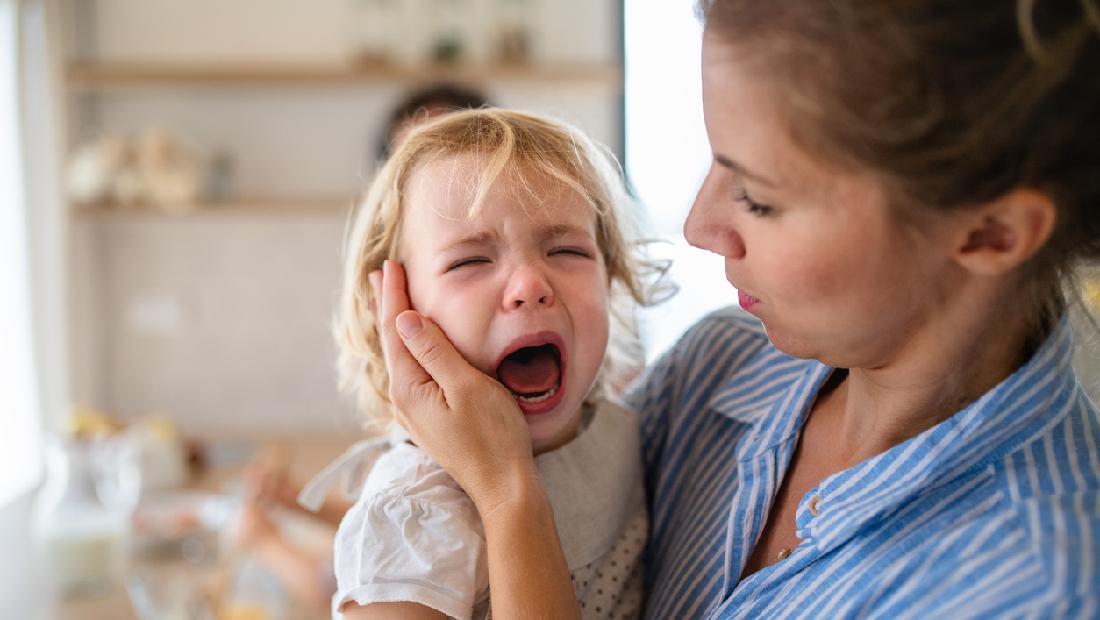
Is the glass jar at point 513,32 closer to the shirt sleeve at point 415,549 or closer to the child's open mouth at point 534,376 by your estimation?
the child's open mouth at point 534,376

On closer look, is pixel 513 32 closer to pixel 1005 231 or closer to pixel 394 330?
pixel 394 330

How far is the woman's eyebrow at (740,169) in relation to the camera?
72cm

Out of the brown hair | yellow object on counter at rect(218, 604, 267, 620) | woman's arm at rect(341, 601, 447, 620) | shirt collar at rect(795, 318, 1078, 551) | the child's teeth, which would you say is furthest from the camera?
yellow object on counter at rect(218, 604, 267, 620)

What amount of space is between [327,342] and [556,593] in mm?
3181

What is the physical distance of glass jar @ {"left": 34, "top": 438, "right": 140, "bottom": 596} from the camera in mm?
2156

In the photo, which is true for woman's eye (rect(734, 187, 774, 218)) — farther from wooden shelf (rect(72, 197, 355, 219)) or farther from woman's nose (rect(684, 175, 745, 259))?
wooden shelf (rect(72, 197, 355, 219))

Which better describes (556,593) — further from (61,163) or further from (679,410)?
(61,163)

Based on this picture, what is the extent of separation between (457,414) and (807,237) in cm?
38

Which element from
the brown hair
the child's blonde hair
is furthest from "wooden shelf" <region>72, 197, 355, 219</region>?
the brown hair

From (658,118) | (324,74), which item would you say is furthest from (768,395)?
(658,118)

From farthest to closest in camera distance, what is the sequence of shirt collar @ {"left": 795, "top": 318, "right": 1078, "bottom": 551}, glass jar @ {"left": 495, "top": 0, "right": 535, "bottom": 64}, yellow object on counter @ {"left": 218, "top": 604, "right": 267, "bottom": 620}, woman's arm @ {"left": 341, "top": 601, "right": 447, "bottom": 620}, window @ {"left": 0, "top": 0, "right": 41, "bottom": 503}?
glass jar @ {"left": 495, "top": 0, "right": 535, "bottom": 64}, window @ {"left": 0, "top": 0, "right": 41, "bottom": 503}, yellow object on counter @ {"left": 218, "top": 604, "right": 267, "bottom": 620}, woman's arm @ {"left": 341, "top": 601, "right": 447, "bottom": 620}, shirt collar @ {"left": 795, "top": 318, "right": 1078, "bottom": 551}

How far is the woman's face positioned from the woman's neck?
0.02 metres

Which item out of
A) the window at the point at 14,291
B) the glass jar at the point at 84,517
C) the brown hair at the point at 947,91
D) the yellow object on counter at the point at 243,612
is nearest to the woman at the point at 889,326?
the brown hair at the point at 947,91

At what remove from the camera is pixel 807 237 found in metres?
0.72
